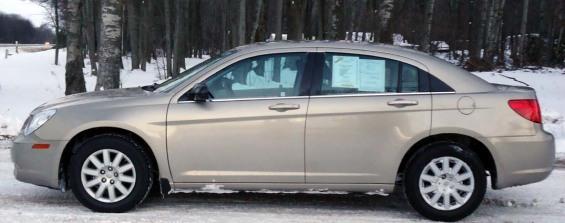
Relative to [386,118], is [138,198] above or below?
below

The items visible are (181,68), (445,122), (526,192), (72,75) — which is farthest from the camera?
(181,68)

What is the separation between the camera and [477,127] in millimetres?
5137

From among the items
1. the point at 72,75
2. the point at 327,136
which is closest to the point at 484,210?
the point at 327,136

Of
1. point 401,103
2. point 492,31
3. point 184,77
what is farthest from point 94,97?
point 492,31

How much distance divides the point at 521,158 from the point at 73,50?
10.9m

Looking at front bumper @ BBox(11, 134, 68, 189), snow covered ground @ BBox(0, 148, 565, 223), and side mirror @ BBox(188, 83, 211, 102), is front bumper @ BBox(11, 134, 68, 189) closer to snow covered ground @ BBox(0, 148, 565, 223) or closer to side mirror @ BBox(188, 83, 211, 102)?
snow covered ground @ BBox(0, 148, 565, 223)

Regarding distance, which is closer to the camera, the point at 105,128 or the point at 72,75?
the point at 105,128

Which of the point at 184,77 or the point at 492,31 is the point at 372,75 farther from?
the point at 492,31

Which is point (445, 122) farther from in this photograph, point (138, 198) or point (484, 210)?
point (138, 198)

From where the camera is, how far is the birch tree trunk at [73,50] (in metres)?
13.4

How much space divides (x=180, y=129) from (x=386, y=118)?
1.77 m

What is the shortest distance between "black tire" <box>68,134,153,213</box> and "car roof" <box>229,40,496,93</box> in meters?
1.27

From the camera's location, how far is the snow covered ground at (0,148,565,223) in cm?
522

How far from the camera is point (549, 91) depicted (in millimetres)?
16891
